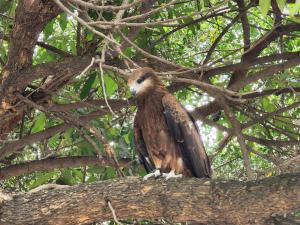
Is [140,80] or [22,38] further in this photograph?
[140,80]

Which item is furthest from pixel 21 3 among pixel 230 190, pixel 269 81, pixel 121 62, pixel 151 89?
pixel 269 81

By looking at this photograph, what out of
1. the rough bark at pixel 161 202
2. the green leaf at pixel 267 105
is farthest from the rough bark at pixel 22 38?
the green leaf at pixel 267 105

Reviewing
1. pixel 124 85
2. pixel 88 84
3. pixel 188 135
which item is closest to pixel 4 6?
pixel 88 84

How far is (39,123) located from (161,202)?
1.93 m

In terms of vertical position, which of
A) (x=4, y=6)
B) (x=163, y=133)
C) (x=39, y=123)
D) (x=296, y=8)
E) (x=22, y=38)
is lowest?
(x=296, y=8)

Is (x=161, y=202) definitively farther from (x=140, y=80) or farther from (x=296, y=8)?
(x=296, y=8)

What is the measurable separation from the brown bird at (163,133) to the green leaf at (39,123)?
847 mm

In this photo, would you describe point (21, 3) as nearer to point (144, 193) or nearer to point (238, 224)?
point (144, 193)

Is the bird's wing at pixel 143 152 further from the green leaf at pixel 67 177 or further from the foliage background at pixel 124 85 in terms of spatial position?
the green leaf at pixel 67 177

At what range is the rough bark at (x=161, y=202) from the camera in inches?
108

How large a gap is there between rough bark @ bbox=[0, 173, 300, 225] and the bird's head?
1.08m

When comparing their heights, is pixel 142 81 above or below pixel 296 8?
above

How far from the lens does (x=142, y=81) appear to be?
4.17m

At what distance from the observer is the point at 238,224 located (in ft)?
9.55
